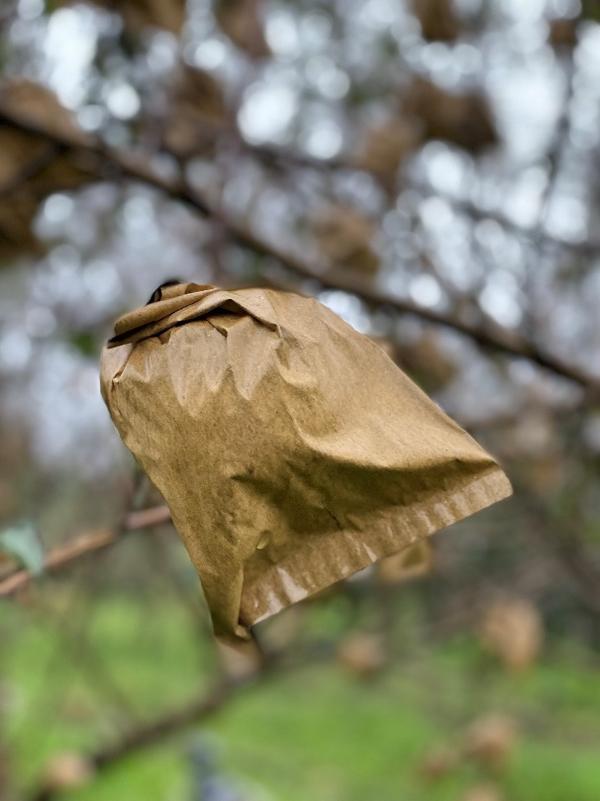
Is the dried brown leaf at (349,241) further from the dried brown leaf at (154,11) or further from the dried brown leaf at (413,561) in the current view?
the dried brown leaf at (413,561)

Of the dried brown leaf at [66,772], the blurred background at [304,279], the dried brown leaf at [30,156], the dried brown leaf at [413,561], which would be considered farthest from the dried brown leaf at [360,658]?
the dried brown leaf at [413,561]

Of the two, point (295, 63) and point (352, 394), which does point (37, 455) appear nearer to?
point (295, 63)

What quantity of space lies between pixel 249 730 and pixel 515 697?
165 centimetres

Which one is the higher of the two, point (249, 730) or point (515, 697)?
point (515, 697)

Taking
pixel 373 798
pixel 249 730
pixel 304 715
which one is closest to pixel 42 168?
pixel 373 798

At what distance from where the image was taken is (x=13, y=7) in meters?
1.06

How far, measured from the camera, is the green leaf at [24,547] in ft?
1.57

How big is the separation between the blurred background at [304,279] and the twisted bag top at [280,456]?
5.7 inches

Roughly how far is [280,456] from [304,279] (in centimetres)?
77

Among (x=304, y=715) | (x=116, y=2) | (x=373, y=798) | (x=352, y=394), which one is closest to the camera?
(x=352, y=394)

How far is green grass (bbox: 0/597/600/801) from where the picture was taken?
140 inches

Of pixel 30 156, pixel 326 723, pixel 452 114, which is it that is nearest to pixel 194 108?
pixel 452 114

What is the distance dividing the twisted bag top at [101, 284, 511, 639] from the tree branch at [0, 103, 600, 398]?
1.84 feet

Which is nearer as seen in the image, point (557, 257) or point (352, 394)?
point (352, 394)
